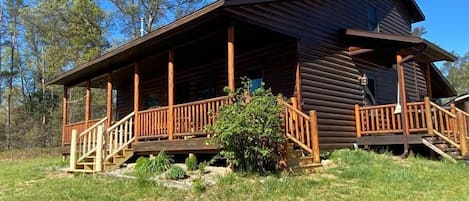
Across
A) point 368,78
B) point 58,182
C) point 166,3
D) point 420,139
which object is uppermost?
point 166,3

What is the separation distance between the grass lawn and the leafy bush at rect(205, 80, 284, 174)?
1.29ft

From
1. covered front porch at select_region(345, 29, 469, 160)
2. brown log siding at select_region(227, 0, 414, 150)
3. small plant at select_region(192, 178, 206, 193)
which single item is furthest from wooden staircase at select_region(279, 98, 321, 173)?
covered front porch at select_region(345, 29, 469, 160)

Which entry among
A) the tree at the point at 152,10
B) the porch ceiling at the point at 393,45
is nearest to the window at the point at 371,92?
the porch ceiling at the point at 393,45

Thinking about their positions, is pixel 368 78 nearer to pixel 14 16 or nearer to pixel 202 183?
pixel 202 183

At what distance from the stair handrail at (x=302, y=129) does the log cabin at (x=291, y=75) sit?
0.02 m

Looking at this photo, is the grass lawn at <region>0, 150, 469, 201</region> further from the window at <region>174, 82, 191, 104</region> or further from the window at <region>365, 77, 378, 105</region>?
the window at <region>174, 82, 191, 104</region>

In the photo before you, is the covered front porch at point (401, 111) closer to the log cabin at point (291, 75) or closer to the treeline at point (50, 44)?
Result: the log cabin at point (291, 75)

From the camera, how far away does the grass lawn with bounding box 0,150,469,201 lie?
287 inches

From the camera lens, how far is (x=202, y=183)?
8.02 metres

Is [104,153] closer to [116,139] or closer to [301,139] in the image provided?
[116,139]

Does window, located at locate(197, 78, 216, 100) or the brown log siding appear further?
window, located at locate(197, 78, 216, 100)

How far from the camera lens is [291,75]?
11836 millimetres

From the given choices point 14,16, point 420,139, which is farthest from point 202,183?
point 14,16

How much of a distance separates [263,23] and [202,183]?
4333mm
